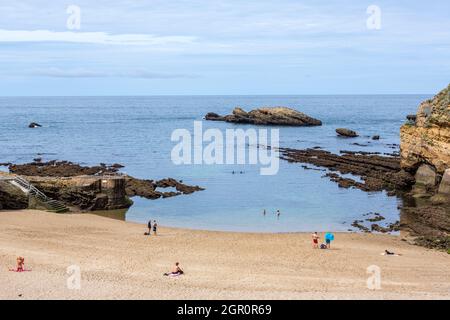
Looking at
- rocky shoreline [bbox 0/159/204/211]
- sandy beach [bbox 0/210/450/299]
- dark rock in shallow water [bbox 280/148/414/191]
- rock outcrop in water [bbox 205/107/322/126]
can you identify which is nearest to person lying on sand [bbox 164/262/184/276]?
sandy beach [bbox 0/210/450/299]

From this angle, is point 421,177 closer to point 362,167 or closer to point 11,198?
point 362,167

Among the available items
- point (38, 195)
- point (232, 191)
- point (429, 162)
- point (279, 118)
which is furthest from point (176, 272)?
point (279, 118)

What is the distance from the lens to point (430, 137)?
4747 centimetres

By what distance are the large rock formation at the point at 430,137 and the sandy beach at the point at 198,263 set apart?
14.8m

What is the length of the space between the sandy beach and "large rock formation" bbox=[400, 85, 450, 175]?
1478 centimetres

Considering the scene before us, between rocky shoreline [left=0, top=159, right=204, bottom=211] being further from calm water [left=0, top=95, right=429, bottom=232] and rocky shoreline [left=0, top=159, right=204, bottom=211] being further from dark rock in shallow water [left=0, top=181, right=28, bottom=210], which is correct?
calm water [left=0, top=95, right=429, bottom=232]

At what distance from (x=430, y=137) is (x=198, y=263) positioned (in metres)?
28.4

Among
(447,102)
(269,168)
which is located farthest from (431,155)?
(269,168)

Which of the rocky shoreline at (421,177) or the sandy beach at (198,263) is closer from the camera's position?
the sandy beach at (198,263)

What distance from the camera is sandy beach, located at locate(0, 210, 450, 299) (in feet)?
71.7

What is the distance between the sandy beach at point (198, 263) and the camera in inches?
861

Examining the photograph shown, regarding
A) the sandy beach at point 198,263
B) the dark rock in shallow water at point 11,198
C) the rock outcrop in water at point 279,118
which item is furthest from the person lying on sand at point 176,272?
the rock outcrop in water at point 279,118

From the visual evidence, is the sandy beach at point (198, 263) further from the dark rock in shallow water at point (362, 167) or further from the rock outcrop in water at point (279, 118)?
the rock outcrop in water at point (279, 118)

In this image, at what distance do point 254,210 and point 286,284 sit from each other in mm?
19608
